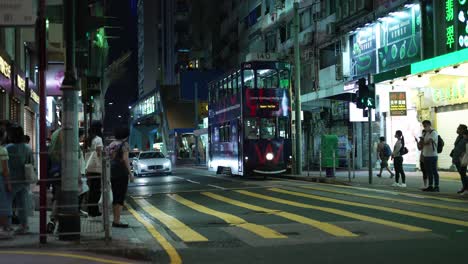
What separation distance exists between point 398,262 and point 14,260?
489 centimetres

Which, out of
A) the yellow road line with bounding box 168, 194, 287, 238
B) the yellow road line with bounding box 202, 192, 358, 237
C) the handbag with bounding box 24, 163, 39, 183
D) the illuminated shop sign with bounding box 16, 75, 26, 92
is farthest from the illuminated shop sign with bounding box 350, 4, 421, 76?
the handbag with bounding box 24, 163, 39, 183

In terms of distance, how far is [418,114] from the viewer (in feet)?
86.4

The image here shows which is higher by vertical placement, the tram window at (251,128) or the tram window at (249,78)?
the tram window at (249,78)

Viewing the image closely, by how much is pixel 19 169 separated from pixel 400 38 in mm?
20854

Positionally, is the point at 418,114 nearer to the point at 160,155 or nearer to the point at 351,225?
the point at 160,155

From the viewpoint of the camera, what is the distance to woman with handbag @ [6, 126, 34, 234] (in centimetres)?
957

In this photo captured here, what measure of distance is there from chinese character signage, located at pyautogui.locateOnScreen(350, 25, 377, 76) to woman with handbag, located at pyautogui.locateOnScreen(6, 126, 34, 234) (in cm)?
2218

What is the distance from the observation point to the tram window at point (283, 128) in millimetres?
25703

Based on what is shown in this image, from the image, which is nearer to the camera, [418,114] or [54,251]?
[54,251]

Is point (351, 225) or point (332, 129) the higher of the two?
point (332, 129)

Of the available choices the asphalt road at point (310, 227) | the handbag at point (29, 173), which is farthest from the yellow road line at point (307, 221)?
the handbag at point (29, 173)

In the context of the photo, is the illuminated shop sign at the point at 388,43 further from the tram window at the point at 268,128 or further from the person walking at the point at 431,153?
the person walking at the point at 431,153

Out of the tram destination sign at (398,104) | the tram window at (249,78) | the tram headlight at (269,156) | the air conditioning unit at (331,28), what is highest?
the air conditioning unit at (331,28)

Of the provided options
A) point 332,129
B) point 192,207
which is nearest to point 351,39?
point 332,129
